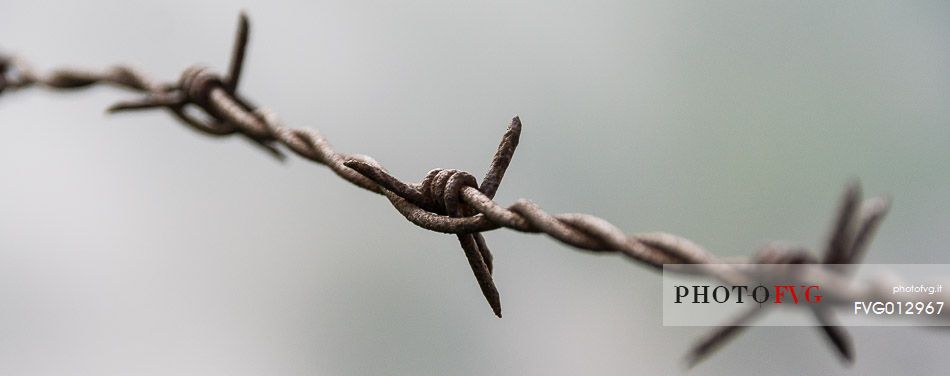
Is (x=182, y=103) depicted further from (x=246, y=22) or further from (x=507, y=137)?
(x=507, y=137)

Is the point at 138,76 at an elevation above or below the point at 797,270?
above

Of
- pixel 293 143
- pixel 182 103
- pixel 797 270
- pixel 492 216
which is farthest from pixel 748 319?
pixel 182 103

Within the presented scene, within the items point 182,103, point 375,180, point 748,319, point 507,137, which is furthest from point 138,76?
point 748,319

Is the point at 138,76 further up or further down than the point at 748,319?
further up

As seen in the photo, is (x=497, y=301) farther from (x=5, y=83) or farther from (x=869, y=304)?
(x=5, y=83)

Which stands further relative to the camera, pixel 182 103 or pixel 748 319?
pixel 182 103

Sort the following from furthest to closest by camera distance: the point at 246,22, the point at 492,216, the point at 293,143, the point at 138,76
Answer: the point at 138,76 < the point at 246,22 < the point at 293,143 < the point at 492,216

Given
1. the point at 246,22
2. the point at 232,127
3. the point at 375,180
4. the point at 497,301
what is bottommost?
the point at 497,301

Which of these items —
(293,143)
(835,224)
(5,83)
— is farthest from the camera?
(5,83)

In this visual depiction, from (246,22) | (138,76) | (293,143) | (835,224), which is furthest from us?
(138,76)
